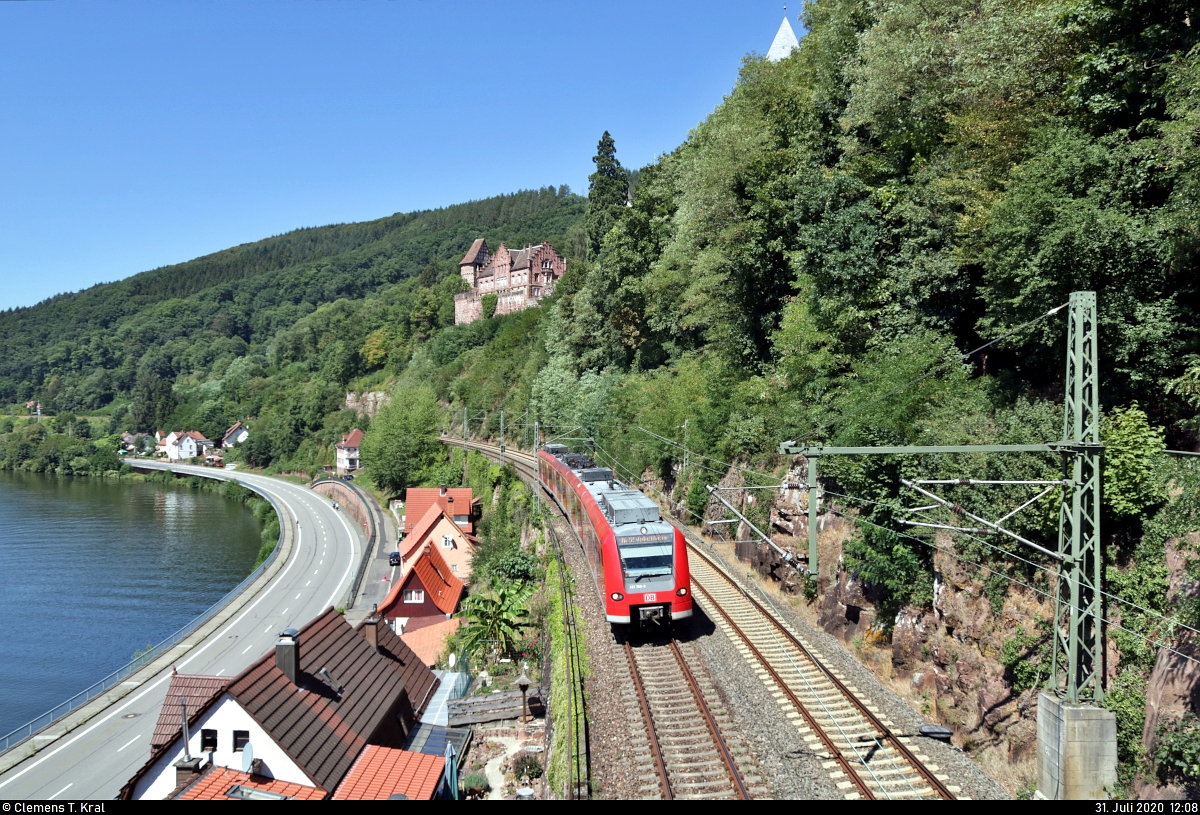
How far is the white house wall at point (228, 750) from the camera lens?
18.0 m

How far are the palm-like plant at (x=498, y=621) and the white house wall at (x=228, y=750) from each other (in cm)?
844

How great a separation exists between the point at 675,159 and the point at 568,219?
136 meters

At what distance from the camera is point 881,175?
84.6 feet

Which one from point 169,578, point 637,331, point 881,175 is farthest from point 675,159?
point 169,578

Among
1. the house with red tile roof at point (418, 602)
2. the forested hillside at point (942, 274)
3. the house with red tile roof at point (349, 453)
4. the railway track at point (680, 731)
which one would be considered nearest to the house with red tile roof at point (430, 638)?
the house with red tile roof at point (418, 602)

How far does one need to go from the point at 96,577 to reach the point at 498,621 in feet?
166

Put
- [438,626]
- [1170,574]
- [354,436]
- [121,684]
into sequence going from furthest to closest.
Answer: [354,436] < [438,626] < [121,684] < [1170,574]

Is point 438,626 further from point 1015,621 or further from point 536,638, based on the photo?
point 1015,621

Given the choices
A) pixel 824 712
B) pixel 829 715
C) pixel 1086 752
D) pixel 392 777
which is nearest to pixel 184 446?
pixel 392 777

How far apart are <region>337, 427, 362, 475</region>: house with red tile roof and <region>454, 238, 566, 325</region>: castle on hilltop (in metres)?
20.7

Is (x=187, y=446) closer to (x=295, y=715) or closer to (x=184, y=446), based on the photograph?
(x=184, y=446)

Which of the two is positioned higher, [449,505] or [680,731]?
[680,731]

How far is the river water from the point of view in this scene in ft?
148

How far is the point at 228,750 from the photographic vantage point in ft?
59.6
